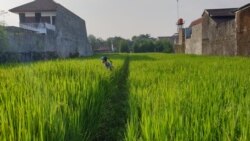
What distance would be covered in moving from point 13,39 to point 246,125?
15.2 meters

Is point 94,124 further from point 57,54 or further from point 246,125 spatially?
point 57,54

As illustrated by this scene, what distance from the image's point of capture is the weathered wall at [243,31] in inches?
846

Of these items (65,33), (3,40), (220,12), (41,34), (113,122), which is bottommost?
(113,122)

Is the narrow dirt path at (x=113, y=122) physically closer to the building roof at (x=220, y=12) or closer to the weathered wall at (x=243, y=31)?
the weathered wall at (x=243, y=31)

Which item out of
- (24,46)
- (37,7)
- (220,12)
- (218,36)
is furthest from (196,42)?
(24,46)

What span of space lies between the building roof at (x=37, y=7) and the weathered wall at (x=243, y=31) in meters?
15.7

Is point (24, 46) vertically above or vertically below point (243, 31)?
below

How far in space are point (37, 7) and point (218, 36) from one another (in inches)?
623

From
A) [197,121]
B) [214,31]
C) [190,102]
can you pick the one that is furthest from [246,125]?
[214,31]

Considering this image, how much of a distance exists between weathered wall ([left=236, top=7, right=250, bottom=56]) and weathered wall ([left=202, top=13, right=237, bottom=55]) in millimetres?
598

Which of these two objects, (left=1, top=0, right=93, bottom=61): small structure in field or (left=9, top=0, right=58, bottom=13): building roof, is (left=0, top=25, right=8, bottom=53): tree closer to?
(left=1, top=0, right=93, bottom=61): small structure in field

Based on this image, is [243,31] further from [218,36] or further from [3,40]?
[3,40]

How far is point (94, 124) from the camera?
3.64 m

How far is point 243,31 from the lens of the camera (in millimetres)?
21703
